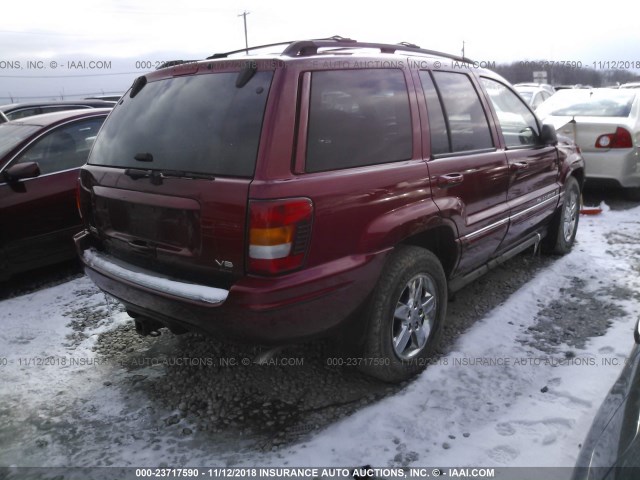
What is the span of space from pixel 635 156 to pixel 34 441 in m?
7.31

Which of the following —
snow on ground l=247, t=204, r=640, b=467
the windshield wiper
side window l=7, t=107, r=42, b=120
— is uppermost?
side window l=7, t=107, r=42, b=120

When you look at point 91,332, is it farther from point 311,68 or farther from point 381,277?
point 311,68

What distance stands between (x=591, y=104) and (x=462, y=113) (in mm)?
5420

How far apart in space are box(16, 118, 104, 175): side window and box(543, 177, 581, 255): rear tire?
181 inches

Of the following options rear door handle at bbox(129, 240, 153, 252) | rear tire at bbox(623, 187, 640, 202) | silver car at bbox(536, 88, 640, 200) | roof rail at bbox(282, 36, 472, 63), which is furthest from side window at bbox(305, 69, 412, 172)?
rear tire at bbox(623, 187, 640, 202)

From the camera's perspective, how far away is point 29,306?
13.6ft

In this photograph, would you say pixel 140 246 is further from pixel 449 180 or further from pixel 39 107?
pixel 39 107

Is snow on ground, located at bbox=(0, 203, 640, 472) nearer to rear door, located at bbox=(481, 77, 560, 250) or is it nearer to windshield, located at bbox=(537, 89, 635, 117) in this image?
rear door, located at bbox=(481, 77, 560, 250)

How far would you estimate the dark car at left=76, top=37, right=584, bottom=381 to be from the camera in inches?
89.5

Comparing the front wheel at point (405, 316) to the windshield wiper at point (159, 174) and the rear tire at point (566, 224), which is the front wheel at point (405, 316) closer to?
the windshield wiper at point (159, 174)

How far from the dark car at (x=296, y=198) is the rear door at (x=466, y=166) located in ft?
0.05

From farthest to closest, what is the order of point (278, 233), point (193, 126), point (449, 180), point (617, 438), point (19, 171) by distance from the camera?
point (19, 171)
point (449, 180)
point (193, 126)
point (278, 233)
point (617, 438)

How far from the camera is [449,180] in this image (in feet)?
10.0

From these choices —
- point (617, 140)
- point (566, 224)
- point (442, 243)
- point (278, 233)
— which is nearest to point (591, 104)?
point (617, 140)
